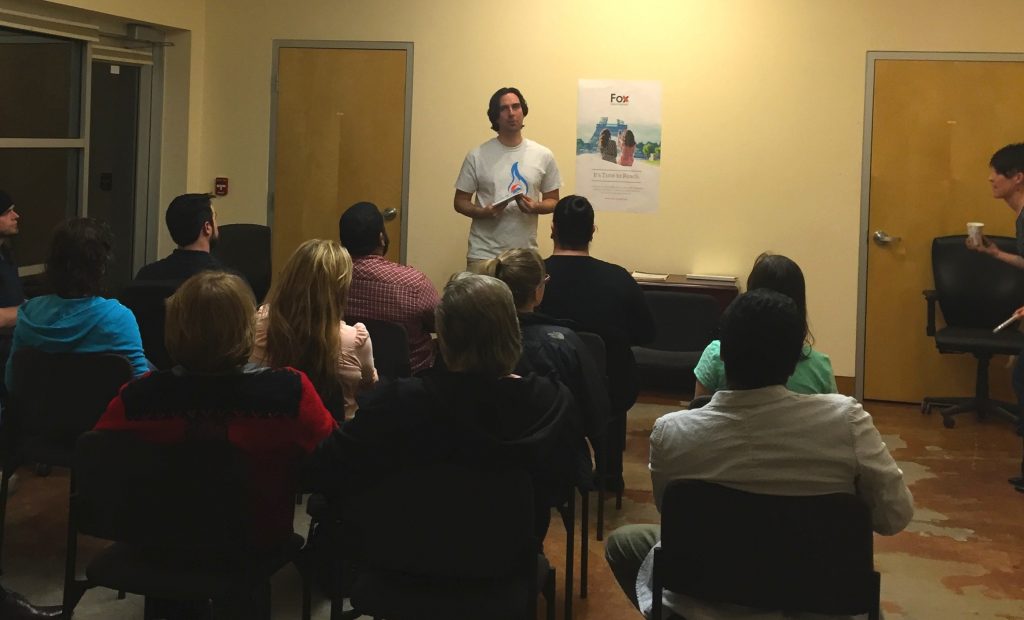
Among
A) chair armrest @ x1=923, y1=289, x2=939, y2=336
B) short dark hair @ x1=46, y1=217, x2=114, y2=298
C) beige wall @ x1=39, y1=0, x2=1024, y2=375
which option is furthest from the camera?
beige wall @ x1=39, y1=0, x2=1024, y2=375

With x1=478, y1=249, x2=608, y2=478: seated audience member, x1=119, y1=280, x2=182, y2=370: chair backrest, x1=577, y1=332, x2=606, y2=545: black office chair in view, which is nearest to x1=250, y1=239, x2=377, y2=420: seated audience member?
x1=478, y1=249, x2=608, y2=478: seated audience member

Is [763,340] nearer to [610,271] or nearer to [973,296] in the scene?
[610,271]

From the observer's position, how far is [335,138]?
7.20 meters

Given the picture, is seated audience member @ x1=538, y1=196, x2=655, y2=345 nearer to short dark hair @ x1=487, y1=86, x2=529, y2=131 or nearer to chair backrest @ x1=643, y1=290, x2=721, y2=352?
chair backrest @ x1=643, y1=290, x2=721, y2=352

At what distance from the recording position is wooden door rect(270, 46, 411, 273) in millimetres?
7113

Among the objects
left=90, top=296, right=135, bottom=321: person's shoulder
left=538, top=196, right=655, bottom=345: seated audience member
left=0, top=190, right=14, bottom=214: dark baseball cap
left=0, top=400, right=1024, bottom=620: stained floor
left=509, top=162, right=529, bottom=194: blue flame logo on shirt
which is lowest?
left=0, top=400, right=1024, bottom=620: stained floor

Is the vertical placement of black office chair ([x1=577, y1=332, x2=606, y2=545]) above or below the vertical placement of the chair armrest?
below

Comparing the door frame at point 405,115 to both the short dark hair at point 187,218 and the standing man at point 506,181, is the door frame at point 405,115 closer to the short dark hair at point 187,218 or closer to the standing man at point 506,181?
the standing man at point 506,181

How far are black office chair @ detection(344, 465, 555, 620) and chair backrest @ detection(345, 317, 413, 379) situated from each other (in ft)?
4.34

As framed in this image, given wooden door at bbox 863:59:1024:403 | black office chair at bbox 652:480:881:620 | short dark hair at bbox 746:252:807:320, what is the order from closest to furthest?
black office chair at bbox 652:480:881:620
short dark hair at bbox 746:252:807:320
wooden door at bbox 863:59:1024:403

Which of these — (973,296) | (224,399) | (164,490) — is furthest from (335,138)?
(164,490)

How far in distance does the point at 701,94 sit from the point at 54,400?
4.42 metres

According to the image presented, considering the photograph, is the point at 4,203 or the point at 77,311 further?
the point at 4,203

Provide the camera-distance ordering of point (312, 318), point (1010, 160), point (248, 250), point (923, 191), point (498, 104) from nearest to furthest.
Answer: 1. point (312, 318)
2. point (1010, 160)
3. point (498, 104)
4. point (248, 250)
5. point (923, 191)
